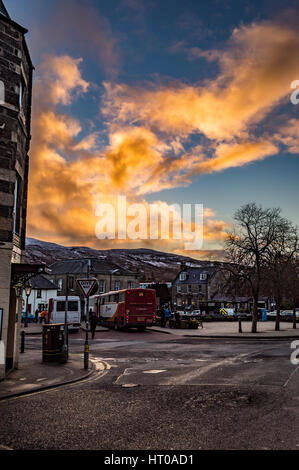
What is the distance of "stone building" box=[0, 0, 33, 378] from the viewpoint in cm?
1211

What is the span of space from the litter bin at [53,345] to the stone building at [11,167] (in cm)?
177

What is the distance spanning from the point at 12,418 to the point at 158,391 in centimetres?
388

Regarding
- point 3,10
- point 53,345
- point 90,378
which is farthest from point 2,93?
point 90,378

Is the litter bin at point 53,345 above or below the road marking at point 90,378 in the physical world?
above

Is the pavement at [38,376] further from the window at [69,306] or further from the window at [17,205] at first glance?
the window at [69,306]

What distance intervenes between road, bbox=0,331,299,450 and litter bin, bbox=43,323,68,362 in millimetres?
2941

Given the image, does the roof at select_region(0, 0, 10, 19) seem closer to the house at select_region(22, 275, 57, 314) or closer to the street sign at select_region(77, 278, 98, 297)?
the street sign at select_region(77, 278, 98, 297)

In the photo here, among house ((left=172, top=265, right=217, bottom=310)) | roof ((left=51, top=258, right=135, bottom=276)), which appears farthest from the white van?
house ((left=172, top=265, right=217, bottom=310))

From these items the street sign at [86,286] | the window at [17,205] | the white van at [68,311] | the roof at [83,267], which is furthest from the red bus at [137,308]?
the roof at [83,267]

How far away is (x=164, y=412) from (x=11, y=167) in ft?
28.6

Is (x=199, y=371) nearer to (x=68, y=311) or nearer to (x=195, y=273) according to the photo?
(x=68, y=311)

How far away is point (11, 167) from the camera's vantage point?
12711 mm

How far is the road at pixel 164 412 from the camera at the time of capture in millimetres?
6370
